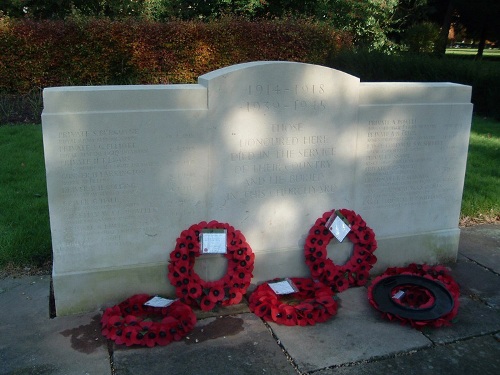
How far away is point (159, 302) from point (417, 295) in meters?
1.84

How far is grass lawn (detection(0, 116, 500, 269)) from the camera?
4.54 meters

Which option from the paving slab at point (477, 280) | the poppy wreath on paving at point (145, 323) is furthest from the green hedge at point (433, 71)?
the poppy wreath on paving at point (145, 323)

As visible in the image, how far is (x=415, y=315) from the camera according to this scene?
3.60 meters

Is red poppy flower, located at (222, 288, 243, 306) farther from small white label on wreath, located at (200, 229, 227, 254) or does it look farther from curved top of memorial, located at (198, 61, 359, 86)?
curved top of memorial, located at (198, 61, 359, 86)

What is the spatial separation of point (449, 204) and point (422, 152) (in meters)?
0.55

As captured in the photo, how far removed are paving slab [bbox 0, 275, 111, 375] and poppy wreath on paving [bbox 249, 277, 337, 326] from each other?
1078 millimetres

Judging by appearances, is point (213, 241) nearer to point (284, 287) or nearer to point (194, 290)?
point (194, 290)

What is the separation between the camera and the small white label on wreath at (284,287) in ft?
12.8

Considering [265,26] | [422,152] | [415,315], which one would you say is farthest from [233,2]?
[415,315]

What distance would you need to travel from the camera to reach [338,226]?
4109mm

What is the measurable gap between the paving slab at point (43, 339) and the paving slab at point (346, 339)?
1.14m

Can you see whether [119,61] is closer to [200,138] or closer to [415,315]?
[200,138]

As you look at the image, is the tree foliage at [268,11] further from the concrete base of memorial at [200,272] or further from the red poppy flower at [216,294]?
the red poppy flower at [216,294]

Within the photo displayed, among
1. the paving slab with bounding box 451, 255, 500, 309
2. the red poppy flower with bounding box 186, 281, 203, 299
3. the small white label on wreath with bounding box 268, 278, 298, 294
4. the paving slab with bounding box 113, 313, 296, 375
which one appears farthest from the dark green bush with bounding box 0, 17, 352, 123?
the paving slab with bounding box 451, 255, 500, 309
